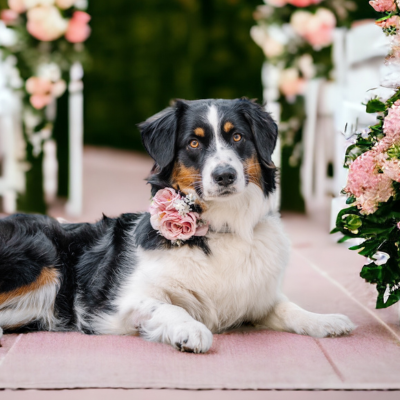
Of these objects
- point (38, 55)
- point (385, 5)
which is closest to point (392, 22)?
point (385, 5)

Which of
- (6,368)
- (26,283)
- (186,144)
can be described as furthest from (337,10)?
(6,368)

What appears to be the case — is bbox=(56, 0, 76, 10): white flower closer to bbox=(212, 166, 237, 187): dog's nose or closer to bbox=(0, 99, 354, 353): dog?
bbox=(0, 99, 354, 353): dog

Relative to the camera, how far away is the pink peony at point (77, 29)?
527cm

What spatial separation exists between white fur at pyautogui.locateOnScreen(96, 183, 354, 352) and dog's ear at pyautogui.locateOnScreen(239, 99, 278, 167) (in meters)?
0.14

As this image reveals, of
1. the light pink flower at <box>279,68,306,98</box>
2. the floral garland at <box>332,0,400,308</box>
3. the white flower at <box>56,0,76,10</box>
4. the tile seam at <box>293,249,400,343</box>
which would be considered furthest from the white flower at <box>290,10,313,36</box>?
the floral garland at <box>332,0,400,308</box>

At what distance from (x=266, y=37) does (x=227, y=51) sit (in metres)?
2.34

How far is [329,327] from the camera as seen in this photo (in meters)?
2.44

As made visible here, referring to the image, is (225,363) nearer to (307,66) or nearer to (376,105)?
(376,105)

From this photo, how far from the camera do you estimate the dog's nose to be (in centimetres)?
230

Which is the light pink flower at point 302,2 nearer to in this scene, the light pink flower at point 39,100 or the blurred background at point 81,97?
the blurred background at point 81,97

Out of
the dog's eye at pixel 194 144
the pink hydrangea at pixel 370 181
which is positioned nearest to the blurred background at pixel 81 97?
the pink hydrangea at pixel 370 181

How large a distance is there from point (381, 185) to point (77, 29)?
3.58 meters

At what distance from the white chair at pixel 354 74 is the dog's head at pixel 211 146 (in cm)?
130

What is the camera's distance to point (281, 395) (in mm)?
1899
